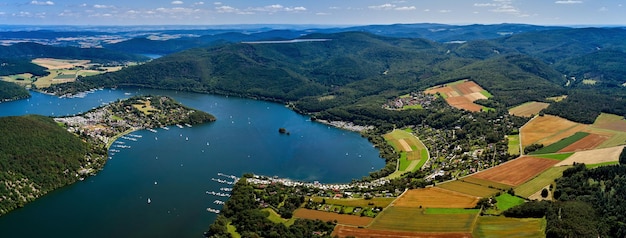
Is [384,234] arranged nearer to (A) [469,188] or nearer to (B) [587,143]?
(A) [469,188]

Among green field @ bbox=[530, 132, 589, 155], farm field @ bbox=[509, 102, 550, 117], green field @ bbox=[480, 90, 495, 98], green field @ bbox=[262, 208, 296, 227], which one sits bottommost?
green field @ bbox=[262, 208, 296, 227]

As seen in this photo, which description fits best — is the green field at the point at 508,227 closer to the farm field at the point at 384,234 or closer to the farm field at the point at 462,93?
the farm field at the point at 384,234

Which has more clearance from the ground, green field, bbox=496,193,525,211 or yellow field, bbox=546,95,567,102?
yellow field, bbox=546,95,567,102

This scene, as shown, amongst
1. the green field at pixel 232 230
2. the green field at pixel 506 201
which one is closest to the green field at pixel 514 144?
the green field at pixel 506 201

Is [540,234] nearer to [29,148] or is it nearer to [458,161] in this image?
[458,161]

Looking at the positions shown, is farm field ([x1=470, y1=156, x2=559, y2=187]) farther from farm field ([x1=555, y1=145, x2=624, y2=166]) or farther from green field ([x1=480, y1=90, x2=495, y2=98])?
green field ([x1=480, y1=90, x2=495, y2=98])

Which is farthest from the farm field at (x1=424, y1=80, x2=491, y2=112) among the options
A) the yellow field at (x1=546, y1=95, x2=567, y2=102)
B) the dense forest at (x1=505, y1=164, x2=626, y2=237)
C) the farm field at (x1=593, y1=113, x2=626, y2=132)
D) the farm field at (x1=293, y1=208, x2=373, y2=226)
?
the farm field at (x1=293, y1=208, x2=373, y2=226)

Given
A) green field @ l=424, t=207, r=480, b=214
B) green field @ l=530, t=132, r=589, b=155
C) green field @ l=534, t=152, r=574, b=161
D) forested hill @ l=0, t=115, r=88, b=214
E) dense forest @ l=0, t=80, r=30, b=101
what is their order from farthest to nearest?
dense forest @ l=0, t=80, r=30, b=101 → green field @ l=530, t=132, r=589, b=155 → green field @ l=534, t=152, r=574, b=161 → forested hill @ l=0, t=115, r=88, b=214 → green field @ l=424, t=207, r=480, b=214
